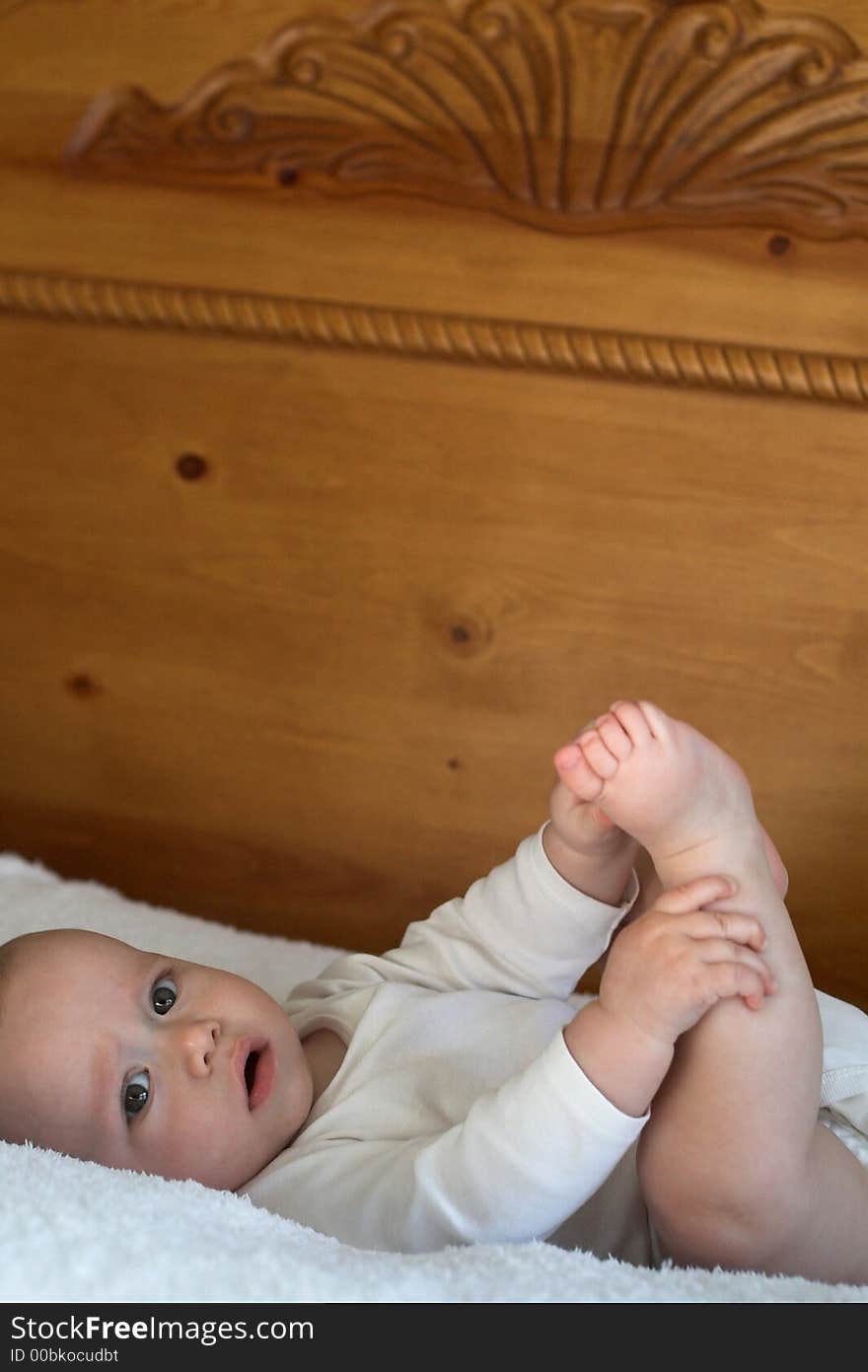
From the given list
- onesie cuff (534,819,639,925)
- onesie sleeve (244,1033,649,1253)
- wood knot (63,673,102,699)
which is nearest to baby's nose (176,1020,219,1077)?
onesie sleeve (244,1033,649,1253)

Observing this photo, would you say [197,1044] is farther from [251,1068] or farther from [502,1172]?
[502,1172]

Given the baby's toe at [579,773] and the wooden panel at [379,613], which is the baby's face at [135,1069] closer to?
the baby's toe at [579,773]

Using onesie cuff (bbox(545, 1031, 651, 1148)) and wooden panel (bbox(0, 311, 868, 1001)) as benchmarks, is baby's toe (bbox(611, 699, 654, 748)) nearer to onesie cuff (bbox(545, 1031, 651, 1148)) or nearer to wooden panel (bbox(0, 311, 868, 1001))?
onesie cuff (bbox(545, 1031, 651, 1148))

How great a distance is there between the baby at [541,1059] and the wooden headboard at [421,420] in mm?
270

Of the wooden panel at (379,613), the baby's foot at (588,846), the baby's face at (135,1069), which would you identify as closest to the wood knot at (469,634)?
the wooden panel at (379,613)

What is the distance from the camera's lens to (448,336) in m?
1.07

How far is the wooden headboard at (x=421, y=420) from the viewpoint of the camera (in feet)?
3.28

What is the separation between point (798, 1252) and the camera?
714 millimetres

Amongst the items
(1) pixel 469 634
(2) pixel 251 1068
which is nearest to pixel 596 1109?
(2) pixel 251 1068

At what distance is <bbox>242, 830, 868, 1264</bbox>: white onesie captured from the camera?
0.69 m

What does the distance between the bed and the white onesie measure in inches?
8.9

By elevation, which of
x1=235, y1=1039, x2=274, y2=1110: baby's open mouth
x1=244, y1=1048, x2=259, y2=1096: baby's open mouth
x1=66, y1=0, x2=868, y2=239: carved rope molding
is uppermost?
x1=66, y1=0, x2=868, y2=239: carved rope molding

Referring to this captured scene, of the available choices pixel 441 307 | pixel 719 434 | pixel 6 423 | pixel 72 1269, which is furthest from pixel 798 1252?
pixel 6 423

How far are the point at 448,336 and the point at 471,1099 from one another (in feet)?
1.87
